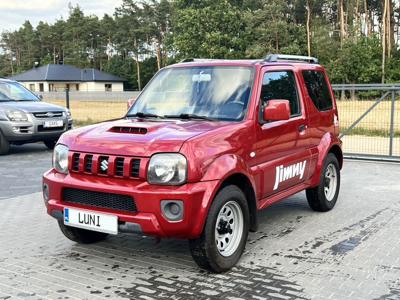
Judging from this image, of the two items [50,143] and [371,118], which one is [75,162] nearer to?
[371,118]

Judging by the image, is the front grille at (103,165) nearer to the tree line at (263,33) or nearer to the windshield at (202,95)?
the windshield at (202,95)

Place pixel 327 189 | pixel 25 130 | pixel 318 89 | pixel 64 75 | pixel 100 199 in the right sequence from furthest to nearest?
pixel 64 75, pixel 25 130, pixel 327 189, pixel 318 89, pixel 100 199

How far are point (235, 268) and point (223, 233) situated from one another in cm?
37

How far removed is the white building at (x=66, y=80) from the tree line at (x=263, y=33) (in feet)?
14.3

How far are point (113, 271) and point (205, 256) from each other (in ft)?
3.01

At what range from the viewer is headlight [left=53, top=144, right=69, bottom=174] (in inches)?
185

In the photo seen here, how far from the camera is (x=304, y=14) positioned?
6731 cm

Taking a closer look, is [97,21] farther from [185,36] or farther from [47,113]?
[47,113]

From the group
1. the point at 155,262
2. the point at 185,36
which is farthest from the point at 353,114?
the point at 185,36

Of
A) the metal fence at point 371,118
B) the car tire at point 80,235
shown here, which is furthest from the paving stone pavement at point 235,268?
the metal fence at point 371,118

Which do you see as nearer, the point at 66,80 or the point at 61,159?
the point at 61,159

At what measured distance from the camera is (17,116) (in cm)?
1184

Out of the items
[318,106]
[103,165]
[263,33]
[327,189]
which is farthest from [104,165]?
[263,33]

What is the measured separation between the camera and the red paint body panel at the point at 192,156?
4133 millimetres
